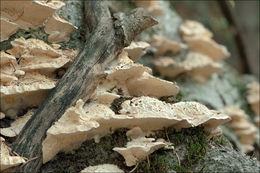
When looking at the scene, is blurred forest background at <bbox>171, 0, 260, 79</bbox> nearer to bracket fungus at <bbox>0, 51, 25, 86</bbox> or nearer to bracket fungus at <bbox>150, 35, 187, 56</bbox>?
bracket fungus at <bbox>150, 35, 187, 56</bbox>

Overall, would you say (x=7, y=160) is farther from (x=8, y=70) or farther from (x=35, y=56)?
(x=35, y=56)

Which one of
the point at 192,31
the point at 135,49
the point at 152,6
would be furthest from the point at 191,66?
the point at 135,49

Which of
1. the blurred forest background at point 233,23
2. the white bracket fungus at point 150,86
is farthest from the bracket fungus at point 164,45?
the white bracket fungus at point 150,86

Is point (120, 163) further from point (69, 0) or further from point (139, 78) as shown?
point (69, 0)

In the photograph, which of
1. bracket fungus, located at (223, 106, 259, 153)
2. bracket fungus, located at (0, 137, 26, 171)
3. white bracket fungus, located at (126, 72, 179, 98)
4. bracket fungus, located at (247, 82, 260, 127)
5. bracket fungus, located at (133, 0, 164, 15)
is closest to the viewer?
bracket fungus, located at (0, 137, 26, 171)

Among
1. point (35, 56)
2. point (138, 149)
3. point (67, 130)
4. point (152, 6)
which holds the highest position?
point (152, 6)

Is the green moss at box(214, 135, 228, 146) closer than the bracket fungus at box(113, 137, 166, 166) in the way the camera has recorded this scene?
No

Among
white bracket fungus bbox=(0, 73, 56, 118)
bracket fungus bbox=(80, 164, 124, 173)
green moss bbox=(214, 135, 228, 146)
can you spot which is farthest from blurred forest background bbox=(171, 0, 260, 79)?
bracket fungus bbox=(80, 164, 124, 173)
